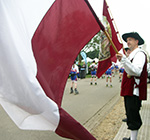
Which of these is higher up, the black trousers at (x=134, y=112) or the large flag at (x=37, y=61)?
the large flag at (x=37, y=61)

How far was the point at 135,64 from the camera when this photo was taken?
259 centimetres

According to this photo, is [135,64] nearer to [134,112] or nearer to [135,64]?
[135,64]

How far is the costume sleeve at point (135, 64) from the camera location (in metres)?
2.43

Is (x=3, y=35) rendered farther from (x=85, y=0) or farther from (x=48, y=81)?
(x=85, y=0)

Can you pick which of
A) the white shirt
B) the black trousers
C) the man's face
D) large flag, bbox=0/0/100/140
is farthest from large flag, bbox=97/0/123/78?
large flag, bbox=0/0/100/140

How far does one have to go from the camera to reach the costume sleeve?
2426 mm

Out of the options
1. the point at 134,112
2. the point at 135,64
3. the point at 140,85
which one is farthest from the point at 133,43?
the point at 134,112

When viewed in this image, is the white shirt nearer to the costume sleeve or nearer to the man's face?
the costume sleeve

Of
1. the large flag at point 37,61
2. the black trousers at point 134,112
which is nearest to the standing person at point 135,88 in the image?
the black trousers at point 134,112

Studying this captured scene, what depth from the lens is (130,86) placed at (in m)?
2.76

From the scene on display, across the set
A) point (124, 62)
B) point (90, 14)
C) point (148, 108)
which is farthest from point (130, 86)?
point (148, 108)

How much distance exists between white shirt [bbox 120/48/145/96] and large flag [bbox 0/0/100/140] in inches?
38.7

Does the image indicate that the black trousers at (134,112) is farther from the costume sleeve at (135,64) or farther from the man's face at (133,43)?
the man's face at (133,43)

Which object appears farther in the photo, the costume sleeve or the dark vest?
the dark vest
